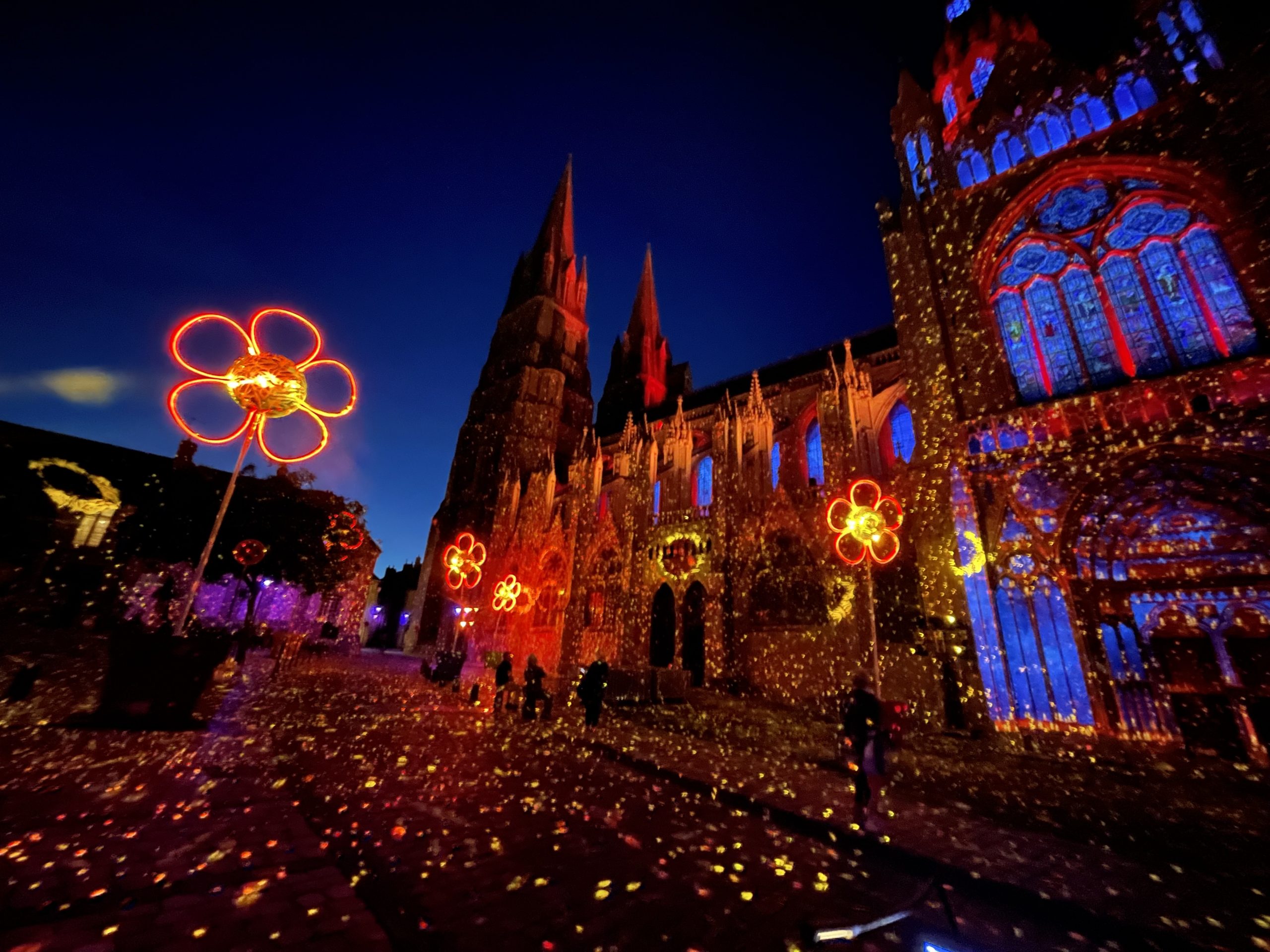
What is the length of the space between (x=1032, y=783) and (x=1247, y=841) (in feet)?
7.25

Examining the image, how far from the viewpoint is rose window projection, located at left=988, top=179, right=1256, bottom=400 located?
1087 cm

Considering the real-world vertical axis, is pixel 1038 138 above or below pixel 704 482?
above

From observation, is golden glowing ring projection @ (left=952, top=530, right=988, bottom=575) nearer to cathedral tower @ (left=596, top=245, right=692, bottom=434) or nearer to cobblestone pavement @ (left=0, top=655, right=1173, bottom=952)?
cobblestone pavement @ (left=0, top=655, right=1173, bottom=952)

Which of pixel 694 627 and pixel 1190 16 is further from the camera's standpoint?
pixel 694 627

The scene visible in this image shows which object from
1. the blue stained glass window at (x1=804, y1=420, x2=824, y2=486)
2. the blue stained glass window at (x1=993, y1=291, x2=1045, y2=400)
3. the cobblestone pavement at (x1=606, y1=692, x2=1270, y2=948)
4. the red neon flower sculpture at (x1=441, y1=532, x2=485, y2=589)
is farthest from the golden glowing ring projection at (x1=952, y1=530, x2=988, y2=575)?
the red neon flower sculpture at (x1=441, y1=532, x2=485, y2=589)

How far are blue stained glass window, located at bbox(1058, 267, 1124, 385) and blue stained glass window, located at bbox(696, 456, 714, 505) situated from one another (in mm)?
12844

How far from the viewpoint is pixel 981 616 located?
11.1 m

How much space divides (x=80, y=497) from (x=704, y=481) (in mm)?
24563

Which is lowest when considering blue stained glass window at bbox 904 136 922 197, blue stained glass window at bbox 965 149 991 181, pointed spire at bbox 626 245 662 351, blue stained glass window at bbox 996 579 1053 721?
blue stained glass window at bbox 996 579 1053 721

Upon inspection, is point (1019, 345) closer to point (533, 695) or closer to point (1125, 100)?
point (1125, 100)

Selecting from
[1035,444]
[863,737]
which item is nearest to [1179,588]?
[1035,444]

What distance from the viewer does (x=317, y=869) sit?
3305 millimetres

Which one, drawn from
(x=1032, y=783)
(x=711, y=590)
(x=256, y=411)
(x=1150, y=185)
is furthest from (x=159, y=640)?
(x=1150, y=185)

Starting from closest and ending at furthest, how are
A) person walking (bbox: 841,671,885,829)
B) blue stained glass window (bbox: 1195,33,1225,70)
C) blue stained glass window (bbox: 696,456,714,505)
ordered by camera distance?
person walking (bbox: 841,671,885,829), blue stained glass window (bbox: 1195,33,1225,70), blue stained glass window (bbox: 696,456,714,505)
